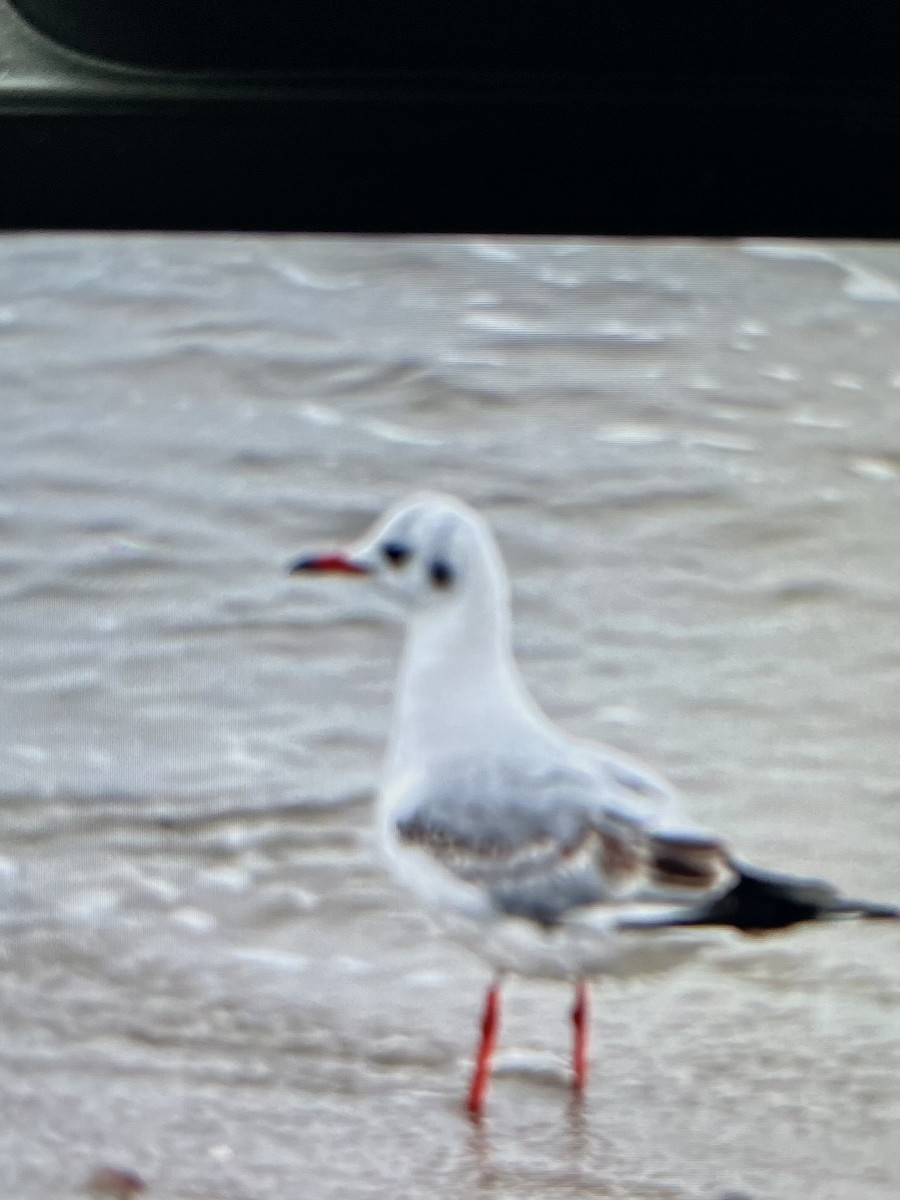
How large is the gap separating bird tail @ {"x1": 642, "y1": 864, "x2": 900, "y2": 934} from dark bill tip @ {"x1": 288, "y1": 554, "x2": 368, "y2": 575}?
0.26 metres

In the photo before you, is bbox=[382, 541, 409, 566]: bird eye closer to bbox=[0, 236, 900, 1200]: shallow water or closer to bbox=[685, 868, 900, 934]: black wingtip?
bbox=[0, 236, 900, 1200]: shallow water

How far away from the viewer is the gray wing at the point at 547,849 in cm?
104

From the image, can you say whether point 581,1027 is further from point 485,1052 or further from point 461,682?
point 461,682

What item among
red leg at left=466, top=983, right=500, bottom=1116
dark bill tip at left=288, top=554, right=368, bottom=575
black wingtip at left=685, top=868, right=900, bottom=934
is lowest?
red leg at left=466, top=983, right=500, bottom=1116

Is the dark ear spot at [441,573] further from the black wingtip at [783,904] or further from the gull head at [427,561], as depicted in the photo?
the black wingtip at [783,904]

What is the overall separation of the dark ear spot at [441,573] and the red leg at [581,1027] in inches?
8.8

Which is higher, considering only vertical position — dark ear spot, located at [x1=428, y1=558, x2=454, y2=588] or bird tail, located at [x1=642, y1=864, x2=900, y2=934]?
dark ear spot, located at [x1=428, y1=558, x2=454, y2=588]

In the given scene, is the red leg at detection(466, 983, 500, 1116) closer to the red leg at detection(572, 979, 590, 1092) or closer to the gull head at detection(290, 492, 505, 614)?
the red leg at detection(572, 979, 590, 1092)

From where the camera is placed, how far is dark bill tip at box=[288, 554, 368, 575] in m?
1.08

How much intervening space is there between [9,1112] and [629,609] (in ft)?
1.45

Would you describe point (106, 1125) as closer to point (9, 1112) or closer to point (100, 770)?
point (9, 1112)

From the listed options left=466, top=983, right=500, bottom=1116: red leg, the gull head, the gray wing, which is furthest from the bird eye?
left=466, top=983, right=500, bottom=1116: red leg

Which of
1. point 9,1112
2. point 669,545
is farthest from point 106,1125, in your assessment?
point 669,545

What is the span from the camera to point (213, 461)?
1214mm
